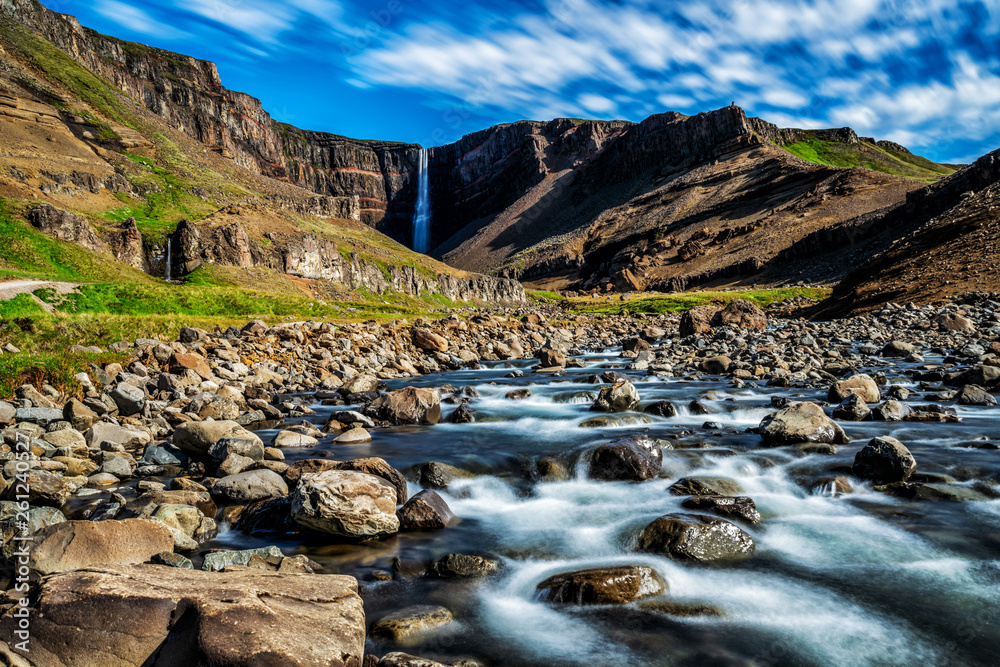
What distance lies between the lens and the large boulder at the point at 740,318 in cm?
3466

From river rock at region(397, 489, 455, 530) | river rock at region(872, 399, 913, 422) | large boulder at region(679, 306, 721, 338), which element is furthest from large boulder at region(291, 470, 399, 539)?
large boulder at region(679, 306, 721, 338)

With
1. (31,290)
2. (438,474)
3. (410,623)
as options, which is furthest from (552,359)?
(31,290)

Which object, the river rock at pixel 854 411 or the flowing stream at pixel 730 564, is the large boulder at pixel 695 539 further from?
the river rock at pixel 854 411

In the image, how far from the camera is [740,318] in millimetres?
35781

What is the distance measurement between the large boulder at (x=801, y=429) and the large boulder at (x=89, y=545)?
429 inches

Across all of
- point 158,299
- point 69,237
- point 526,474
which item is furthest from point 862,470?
point 69,237

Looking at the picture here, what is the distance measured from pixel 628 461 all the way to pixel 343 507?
506cm

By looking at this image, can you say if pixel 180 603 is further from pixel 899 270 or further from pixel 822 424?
pixel 899 270

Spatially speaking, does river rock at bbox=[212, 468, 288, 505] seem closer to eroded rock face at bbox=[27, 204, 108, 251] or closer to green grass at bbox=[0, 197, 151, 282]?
green grass at bbox=[0, 197, 151, 282]

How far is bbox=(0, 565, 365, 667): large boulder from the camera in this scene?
3.64m

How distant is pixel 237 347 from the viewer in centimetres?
2062

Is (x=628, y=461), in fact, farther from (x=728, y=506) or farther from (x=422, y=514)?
(x=422, y=514)

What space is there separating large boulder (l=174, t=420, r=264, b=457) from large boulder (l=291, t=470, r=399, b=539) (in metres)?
3.50

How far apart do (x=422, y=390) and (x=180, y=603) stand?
10.7 m
